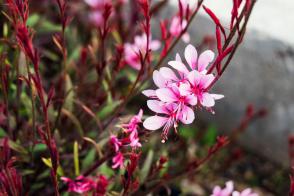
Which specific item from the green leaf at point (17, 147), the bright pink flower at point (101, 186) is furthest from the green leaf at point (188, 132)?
the bright pink flower at point (101, 186)

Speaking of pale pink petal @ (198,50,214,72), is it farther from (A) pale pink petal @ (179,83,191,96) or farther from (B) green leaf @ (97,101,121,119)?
(B) green leaf @ (97,101,121,119)

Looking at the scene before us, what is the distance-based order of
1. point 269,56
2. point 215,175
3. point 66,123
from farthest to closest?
1. point 215,175
2. point 269,56
3. point 66,123

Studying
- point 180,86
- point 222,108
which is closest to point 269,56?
point 222,108

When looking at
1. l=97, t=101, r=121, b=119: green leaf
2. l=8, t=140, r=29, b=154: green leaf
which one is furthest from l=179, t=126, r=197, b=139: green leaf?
l=8, t=140, r=29, b=154: green leaf

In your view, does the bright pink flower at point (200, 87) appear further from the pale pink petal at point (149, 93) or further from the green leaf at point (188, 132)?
the green leaf at point (188, 132)

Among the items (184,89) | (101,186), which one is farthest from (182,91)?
(101,186)

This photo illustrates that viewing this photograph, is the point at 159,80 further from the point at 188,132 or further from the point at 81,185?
the point at 188,132

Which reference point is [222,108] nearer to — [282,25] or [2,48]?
[282,25]
